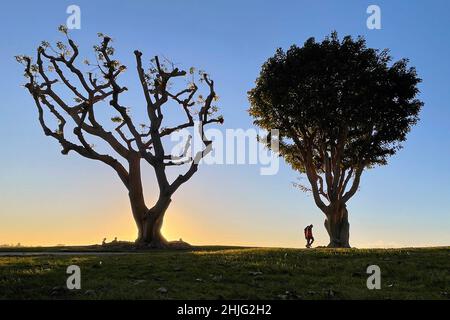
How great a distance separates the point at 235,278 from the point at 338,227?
30.5m

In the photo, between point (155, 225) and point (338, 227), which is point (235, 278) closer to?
point (155, 225)

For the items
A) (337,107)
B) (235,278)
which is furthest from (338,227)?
(235,278)

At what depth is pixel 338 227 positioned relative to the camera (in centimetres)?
4559

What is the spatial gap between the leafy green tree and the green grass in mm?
23046

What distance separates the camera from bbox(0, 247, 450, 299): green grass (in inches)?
558

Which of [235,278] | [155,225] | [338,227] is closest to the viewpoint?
[235,278]

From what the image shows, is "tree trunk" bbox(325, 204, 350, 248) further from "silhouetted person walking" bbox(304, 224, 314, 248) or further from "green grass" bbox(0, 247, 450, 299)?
"green grass" bbox(0, 247, 450, 299)

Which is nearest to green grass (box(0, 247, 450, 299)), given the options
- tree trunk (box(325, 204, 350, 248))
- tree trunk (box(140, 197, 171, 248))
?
tree trunk (box(140, 197, 171, 248))

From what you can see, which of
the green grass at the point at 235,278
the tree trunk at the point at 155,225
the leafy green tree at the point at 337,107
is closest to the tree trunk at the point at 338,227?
the leafy green tree at the point at 337,107
